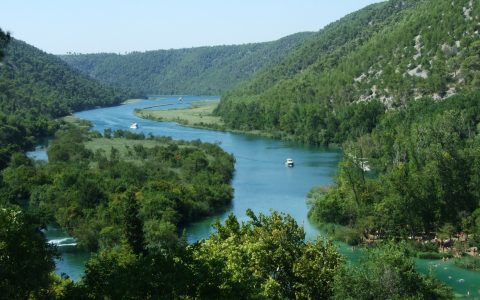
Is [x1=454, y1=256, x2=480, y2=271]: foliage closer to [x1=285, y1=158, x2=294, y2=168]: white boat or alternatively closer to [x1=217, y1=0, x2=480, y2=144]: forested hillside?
[x1=285, y1=158, x2=294, y2=168]: white boat

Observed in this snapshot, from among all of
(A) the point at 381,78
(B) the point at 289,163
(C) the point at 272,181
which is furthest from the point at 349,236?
(A) the point at 381,78

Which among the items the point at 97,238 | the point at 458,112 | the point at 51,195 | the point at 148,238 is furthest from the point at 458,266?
the point at 458,112

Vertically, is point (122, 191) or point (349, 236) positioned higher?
point (122, 191)

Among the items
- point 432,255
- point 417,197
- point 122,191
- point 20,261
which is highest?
point 20,261

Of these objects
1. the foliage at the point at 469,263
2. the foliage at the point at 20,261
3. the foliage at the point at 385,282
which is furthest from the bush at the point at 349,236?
the foliage at the point at 20,261

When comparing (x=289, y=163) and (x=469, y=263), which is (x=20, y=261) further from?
(x=289, y=163)

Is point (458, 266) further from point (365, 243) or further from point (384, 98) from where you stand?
point (384, 98)

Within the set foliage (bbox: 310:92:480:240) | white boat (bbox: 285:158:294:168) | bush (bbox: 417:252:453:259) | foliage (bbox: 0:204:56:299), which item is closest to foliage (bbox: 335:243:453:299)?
foliage (bbox: 0:204:56:299)
